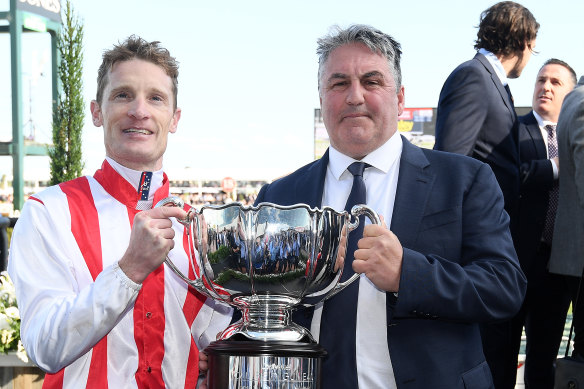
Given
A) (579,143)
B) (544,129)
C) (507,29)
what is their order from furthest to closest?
1. (544,129)
2. (507,29)
3. (579,143)

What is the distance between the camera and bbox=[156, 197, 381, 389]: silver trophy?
1.51 meters

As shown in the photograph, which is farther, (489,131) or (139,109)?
(489,131)

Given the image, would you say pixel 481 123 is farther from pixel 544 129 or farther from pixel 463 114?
pixel 544 129

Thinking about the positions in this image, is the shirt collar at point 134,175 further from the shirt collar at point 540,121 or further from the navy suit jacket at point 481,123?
the shirt collar at point 540,121

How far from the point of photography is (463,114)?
3387mm

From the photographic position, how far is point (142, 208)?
2.02 metres

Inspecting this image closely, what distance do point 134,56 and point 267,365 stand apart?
0.97 metres

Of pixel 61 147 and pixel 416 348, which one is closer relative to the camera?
pixel 416 348

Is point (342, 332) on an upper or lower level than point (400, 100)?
lower

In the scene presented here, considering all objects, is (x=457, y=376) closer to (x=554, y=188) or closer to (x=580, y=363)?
(x=580, y=363)

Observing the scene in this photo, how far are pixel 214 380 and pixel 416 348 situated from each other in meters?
0.58

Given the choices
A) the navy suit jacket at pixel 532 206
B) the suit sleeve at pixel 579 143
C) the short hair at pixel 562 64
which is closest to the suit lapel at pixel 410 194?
the suit sleeve at pixel 579 143

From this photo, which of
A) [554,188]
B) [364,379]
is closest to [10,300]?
[364,379]

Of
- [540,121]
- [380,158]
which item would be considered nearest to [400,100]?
[380,158]
